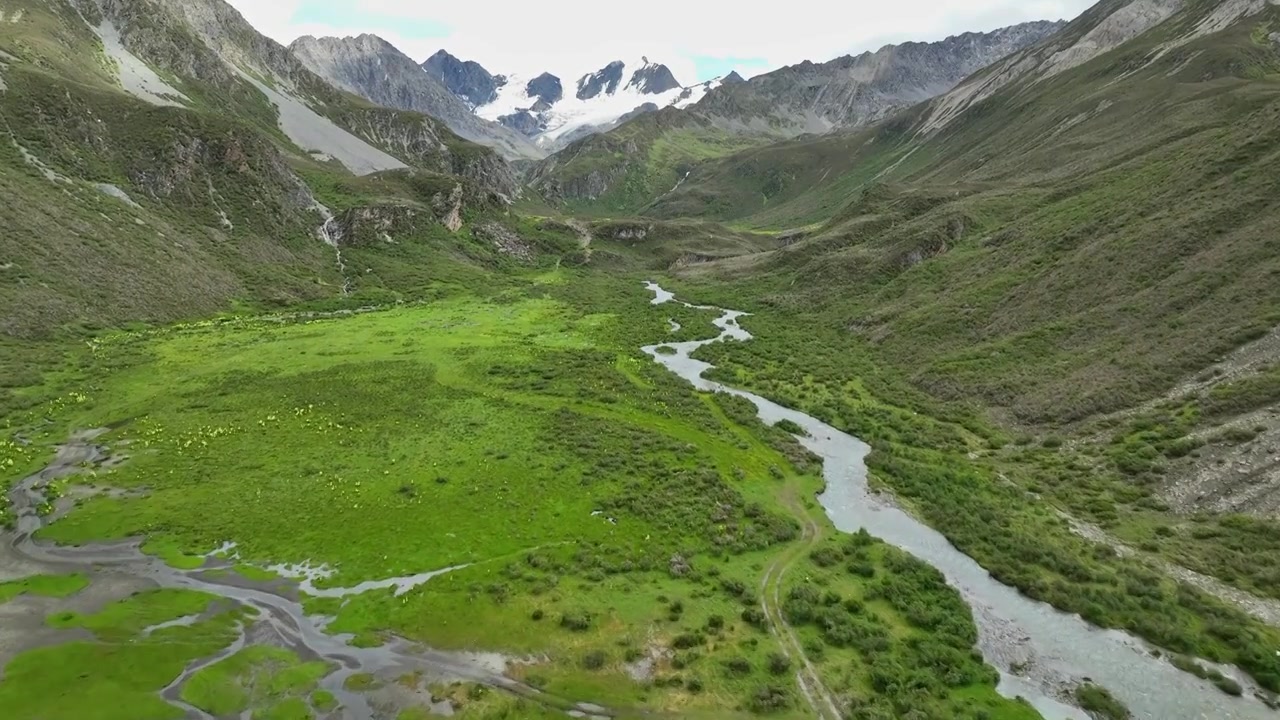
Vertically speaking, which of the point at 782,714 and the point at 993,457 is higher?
the point at 993,457

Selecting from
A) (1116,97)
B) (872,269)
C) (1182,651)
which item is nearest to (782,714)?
(1182,651)

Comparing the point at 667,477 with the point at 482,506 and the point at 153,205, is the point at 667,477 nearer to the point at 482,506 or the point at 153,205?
the point at 482,506

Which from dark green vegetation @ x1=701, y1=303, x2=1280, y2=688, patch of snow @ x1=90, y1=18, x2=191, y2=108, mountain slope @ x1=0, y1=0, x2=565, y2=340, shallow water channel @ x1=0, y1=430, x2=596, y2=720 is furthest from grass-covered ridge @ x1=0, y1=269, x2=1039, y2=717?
patch of snow @ x1=90, y1=18, x2=191, y2=108

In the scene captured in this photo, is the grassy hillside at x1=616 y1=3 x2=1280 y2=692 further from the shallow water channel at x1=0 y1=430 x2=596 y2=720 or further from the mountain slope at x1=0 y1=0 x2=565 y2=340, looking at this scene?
the mountain slope at x1=0 y1=0 x2=565 y2=340

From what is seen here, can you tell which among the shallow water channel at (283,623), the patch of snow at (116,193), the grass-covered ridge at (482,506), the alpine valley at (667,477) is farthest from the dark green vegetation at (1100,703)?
the patch of snow at (116,193)

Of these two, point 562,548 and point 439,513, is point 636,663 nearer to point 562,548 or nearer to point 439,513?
point 562,548
